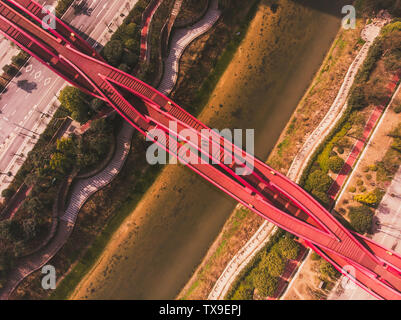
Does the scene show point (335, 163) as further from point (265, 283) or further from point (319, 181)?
point (265, 283)

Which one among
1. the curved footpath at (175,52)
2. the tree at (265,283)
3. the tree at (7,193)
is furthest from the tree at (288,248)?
the tree at (7,193)

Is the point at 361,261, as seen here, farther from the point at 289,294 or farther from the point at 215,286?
the point at 215,286

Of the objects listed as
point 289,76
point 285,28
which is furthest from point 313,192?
point 285,28

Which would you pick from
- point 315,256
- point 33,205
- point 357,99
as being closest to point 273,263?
point 315,256

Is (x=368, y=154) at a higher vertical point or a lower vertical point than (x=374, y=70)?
lower

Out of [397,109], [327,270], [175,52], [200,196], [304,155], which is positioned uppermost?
[397,109]

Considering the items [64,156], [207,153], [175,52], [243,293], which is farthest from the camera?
[175,52]
